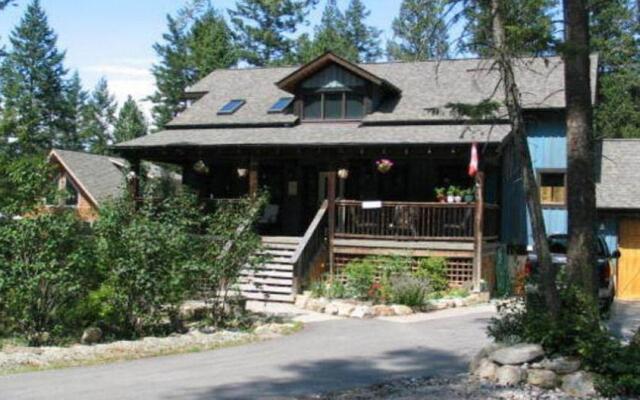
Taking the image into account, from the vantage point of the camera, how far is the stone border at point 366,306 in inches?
599

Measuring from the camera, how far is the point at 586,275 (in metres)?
9.96

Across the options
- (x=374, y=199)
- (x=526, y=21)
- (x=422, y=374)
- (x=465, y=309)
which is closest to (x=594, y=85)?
(x=374, y=199)

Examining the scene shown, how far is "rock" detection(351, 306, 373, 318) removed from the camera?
1506 centimetres

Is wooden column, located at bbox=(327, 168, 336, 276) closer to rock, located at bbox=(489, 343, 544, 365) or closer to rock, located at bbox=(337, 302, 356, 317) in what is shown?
rock, located at bbox=(337, 302, 356, 317)

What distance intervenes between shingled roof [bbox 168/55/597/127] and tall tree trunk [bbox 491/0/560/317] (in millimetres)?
10781

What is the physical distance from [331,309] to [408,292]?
67.9 inches

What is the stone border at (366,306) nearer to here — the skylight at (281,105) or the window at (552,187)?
the window at (552,187)

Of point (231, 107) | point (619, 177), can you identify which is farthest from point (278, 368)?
point (619, 177)

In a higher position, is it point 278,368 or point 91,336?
point 91,336

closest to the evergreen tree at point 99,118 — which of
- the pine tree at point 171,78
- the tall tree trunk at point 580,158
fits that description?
the pine tree at point 171,78

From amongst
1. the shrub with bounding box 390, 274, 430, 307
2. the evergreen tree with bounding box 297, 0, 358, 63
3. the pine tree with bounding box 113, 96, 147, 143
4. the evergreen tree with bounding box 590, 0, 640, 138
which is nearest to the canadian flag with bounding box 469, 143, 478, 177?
the shrub with bounding box 390, 274, 430, 307

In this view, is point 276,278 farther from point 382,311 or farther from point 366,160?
point 366,160

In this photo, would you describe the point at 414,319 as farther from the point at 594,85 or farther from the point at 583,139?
the point at 594,85

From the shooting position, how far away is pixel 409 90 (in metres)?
23.9
